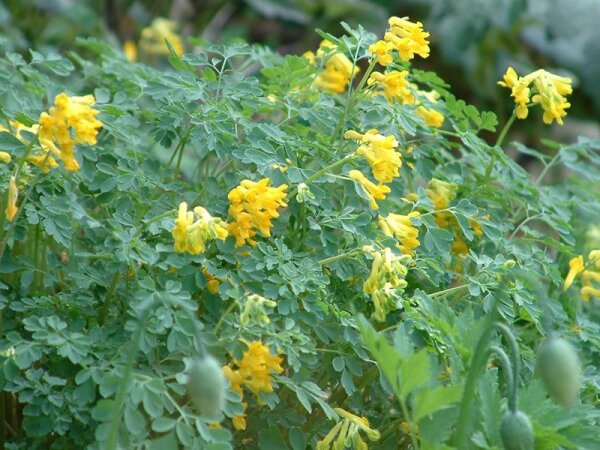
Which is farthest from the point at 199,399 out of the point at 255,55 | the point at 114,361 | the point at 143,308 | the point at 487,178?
the point at 255,55

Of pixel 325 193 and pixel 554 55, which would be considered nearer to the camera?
pixel 325 193

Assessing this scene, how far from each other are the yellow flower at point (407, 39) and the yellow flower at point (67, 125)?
1.72 feet

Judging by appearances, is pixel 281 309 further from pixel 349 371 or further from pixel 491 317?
pixel 491 317

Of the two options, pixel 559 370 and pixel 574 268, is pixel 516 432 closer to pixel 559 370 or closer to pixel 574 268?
pixel 559 370

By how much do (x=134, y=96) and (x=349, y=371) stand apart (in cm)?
78

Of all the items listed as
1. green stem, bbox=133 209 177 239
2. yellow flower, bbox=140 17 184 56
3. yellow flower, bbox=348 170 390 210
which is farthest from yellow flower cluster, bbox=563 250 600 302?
yellow flower, bbox=140 17 184 56

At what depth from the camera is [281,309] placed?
1.44m

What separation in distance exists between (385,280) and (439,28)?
9.89 feet

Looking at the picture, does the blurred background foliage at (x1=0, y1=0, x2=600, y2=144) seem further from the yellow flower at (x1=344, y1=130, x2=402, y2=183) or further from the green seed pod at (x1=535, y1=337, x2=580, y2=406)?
the green seed pod at (x1=535, y1=337, x2=580, y2=406)

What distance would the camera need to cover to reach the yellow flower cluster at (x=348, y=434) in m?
1.44

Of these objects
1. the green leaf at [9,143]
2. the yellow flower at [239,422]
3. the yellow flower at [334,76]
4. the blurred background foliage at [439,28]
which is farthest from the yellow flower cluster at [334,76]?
the blurred background foliage at [439,28]

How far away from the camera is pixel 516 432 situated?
1209 millimetres

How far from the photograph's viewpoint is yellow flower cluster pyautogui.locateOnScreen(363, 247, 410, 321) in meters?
1.46

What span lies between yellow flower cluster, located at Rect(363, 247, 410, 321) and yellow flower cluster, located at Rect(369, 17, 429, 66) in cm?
35
